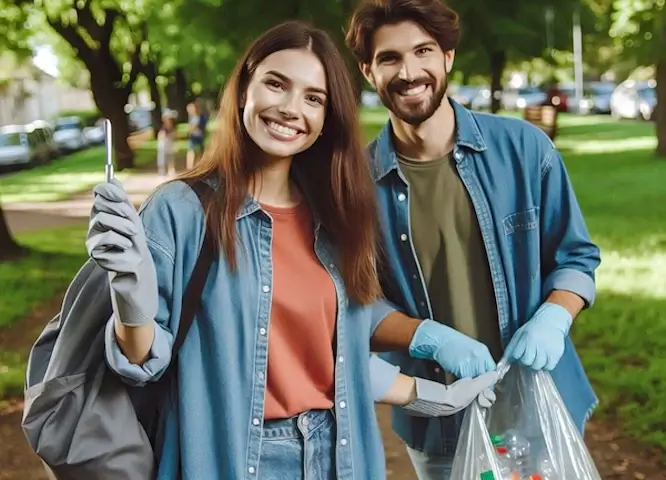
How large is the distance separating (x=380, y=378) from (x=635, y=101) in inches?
1325

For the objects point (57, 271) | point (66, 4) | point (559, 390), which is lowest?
point (57, 271)

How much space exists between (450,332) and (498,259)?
0.27m

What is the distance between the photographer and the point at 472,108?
16.8 m

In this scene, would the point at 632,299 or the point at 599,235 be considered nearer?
the point at 632,299

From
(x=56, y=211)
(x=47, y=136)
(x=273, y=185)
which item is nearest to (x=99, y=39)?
(x=56, y=211)

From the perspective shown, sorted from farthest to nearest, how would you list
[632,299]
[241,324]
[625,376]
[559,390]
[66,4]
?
[66,4], [632,299], [625,376], [559,390], [241,324]

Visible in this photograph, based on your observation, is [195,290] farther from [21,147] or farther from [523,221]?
[21,147]

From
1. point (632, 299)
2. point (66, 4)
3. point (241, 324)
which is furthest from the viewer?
point (66, 4)

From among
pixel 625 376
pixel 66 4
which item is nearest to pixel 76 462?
pixel 625 376

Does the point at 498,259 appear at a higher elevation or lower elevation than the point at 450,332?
higher

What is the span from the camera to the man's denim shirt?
8.35 ft

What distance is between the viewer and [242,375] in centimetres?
198

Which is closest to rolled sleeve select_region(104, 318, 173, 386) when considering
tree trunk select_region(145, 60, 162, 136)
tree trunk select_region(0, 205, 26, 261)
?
tree trunk select_region(0, 205, 26, 261)

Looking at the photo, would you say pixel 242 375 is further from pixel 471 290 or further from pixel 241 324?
pixel 471 290
